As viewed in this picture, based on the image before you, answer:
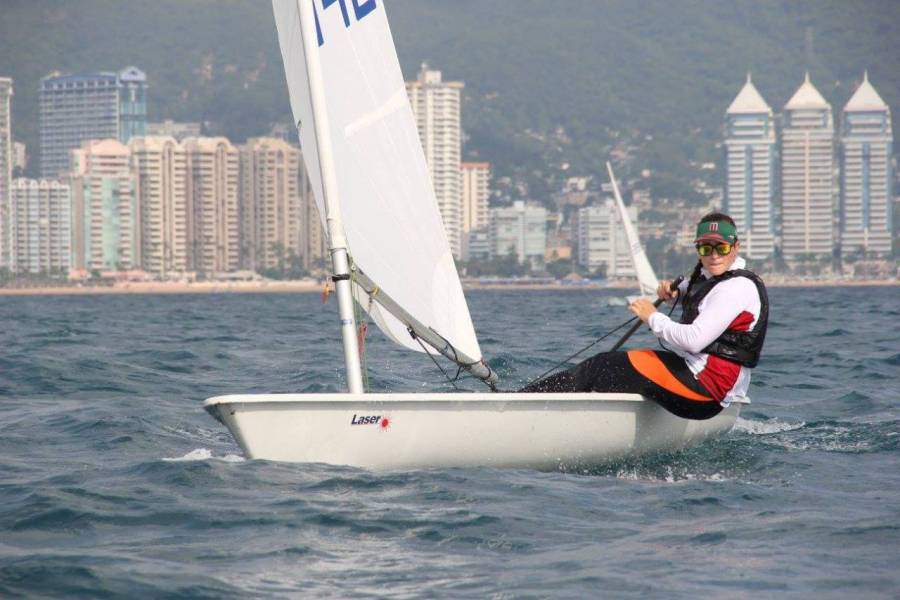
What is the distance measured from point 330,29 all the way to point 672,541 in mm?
3719

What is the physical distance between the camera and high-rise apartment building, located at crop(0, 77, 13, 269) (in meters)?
162

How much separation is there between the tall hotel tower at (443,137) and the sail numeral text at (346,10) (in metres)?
167

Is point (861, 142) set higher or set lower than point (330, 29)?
higher

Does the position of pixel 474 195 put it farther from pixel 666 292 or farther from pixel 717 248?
pixel 717 248

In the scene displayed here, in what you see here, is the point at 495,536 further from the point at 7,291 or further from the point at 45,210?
the point at 45,210

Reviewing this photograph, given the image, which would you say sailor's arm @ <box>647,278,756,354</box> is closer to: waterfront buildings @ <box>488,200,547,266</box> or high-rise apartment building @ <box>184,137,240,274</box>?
high-rise apartment building @ <box>184,137,240,274</box>

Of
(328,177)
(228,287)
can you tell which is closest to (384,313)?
(328,177)

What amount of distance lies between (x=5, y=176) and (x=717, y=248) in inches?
6816

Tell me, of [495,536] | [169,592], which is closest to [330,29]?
[495,536]

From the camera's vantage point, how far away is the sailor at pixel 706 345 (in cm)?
841

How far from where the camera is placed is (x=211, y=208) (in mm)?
161000

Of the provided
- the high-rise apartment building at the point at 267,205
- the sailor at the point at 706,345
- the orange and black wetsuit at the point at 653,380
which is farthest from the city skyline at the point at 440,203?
the sailor at the point at 706,345

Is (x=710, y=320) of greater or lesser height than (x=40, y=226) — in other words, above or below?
below

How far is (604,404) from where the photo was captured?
8555 mm
